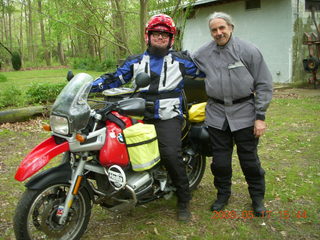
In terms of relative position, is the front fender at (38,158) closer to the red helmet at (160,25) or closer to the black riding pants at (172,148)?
the black riding pants at (172,148)

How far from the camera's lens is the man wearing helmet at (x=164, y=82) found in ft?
9.93

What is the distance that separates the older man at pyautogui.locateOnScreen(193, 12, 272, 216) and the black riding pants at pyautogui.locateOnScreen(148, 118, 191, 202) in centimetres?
40

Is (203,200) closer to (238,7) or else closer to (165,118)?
(165,118)

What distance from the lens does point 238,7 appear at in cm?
1408

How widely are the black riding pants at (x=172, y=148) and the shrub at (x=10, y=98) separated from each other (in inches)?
242

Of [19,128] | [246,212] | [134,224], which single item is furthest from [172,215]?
[19,128]

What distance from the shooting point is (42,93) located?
838 centimetres

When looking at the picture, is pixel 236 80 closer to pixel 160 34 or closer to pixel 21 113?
pixel 160 34

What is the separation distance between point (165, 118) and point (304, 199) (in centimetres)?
185

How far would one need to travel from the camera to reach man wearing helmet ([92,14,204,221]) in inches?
119

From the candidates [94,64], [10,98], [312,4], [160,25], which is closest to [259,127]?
[160,25]

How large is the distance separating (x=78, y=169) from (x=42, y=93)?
6.42 meters
